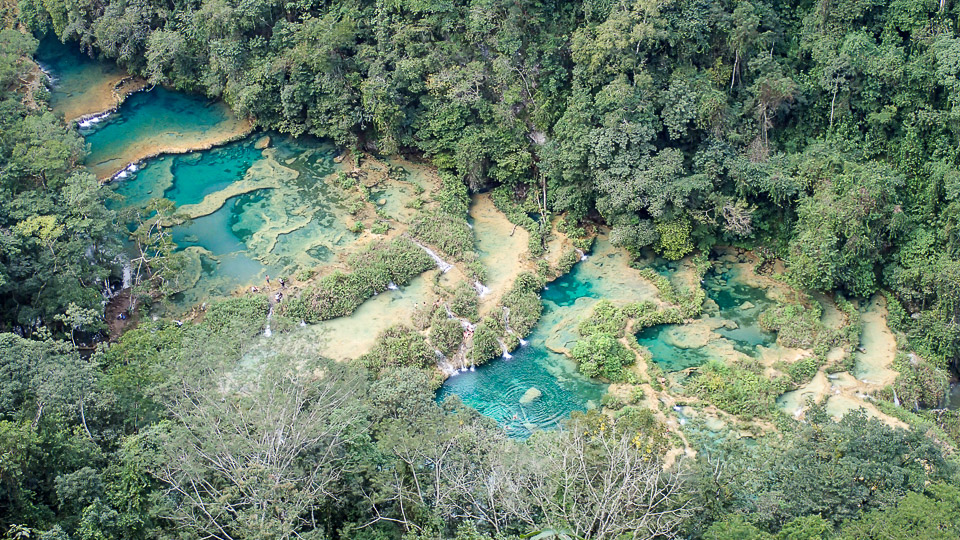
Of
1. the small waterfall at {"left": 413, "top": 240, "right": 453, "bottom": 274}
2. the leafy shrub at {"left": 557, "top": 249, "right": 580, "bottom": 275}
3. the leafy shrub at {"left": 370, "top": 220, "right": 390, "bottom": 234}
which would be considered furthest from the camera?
the leafy shrub at {"left": 370, "top": 220, "right": 390, "bottom": 234}

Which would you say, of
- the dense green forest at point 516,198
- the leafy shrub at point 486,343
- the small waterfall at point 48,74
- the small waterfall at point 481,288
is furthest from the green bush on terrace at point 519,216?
the small waterfall at point 48,74

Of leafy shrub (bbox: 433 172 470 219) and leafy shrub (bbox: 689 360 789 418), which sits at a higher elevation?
leafy shrub (bbox: 433 172 470 219)

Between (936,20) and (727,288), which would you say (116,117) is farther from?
(936,20)

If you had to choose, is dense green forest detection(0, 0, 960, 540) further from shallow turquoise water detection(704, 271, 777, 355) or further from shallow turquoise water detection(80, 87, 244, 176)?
shallow turquoise water detection(704, 271, 777, 355)

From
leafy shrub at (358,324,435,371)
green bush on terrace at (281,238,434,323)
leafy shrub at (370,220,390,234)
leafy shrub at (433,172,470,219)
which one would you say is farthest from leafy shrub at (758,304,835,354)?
leafy shrub at (370,220,390,234)

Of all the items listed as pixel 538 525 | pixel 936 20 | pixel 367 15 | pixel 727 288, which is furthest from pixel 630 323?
pixel 367 15

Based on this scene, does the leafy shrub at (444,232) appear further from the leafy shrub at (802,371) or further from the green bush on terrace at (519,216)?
the leafy shrub at (802,371)

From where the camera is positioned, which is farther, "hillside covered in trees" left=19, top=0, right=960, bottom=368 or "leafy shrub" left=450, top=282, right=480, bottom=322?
"leafy shrub" left=450, top=282, right=480, bottom=322

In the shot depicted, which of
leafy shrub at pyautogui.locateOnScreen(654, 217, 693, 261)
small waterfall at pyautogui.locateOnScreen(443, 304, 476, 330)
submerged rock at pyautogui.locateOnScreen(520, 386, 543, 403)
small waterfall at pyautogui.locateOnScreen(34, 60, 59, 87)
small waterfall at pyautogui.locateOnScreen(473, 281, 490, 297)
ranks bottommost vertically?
submerged rock at pyautogui.locateOnScreen(520, 386, 543, 403)

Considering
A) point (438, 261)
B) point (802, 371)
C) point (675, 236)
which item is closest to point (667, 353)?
point (802, 371)
